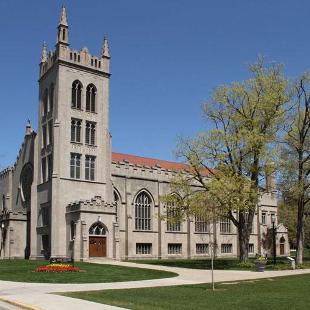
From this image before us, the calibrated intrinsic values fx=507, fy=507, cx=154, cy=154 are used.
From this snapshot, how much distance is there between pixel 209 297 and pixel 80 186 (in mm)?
30725

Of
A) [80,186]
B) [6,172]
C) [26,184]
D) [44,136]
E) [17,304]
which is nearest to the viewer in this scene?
[17,304]

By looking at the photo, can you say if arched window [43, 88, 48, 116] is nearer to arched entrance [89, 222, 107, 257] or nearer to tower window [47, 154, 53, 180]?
tower window [47, 154, 53, 180]

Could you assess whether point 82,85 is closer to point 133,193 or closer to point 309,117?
point 133,193

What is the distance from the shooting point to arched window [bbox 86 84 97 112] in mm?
48753

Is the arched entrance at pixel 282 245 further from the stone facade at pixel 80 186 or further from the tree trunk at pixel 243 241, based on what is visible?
the tree trunk at pixel 243 241

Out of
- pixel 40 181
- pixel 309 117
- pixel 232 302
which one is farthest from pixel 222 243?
pixel 232 302

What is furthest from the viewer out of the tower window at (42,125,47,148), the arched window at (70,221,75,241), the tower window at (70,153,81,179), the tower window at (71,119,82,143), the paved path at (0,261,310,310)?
the tower window at (42,125,47,148)

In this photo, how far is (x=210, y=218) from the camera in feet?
105

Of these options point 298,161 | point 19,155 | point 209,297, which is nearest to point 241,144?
point 298,161

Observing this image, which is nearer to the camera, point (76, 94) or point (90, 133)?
point (76, 94)

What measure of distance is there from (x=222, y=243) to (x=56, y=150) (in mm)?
23114

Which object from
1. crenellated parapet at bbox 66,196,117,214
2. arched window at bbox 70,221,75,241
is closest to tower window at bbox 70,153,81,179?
crenellated parapet at bbox 66,196,117,214

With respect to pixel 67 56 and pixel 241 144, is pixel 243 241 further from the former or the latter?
pixel 67 56

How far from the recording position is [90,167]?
47469 mm
